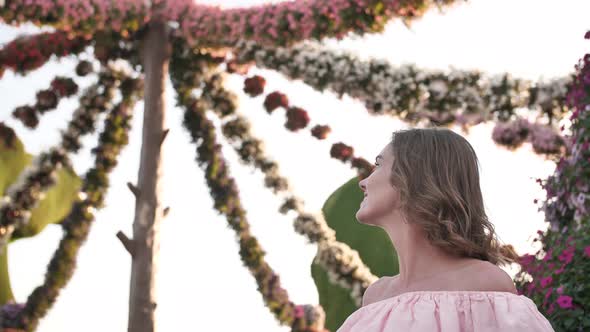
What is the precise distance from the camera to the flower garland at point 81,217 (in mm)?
9367

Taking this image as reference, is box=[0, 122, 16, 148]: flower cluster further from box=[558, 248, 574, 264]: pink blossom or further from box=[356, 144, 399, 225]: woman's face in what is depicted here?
box=[356, 144, 399, 225]: woman's face


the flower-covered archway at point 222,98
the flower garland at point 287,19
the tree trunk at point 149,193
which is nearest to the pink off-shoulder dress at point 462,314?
the flower-covered archway at point 222,98

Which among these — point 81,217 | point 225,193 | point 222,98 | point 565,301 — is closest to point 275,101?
point 222,98

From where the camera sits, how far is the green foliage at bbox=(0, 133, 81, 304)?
1173 centimetres

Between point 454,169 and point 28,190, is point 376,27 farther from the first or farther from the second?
point 454,169

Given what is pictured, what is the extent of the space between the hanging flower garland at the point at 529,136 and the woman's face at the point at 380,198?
607 cm

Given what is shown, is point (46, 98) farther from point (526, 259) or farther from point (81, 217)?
point (526, 259)

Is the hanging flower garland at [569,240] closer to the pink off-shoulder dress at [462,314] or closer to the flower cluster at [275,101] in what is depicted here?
the pink off-shoulder dress at [462,314]

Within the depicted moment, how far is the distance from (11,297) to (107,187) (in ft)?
12.4

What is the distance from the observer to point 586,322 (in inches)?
180

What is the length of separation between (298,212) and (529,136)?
2.81 meters

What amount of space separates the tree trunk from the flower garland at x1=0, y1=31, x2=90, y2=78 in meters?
1.04

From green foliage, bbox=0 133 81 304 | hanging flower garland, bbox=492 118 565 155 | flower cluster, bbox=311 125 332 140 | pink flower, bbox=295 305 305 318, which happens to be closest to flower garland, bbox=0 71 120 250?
green foliage, bbox=0 133 81 304

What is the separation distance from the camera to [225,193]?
29.0ft
